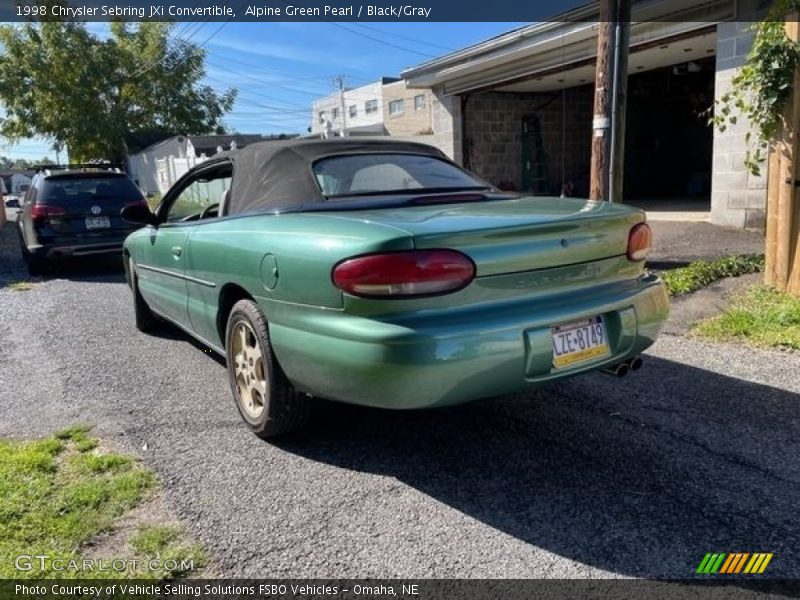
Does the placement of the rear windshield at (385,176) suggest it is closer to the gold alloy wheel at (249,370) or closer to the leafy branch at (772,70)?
the gold alloy wheel at (249,370)

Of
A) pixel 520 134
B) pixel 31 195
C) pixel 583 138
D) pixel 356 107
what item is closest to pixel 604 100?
pixel 31 195

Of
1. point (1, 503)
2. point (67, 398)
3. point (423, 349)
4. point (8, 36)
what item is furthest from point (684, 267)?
point (8, 36)

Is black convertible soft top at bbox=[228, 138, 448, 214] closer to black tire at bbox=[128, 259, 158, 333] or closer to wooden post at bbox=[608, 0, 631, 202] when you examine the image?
black tire at bbox=[128, 259, 158, 333]

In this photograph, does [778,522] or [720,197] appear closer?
[778,522]

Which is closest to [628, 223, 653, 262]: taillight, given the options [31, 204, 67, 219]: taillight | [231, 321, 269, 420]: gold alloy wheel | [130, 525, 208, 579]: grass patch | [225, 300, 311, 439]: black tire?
[225, 300, 311, 439]: black tire

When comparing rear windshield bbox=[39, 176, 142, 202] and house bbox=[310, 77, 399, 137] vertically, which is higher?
house bbox=[310, 77, 399, 137]

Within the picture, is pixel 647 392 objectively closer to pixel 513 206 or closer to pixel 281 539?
pixel 513 206

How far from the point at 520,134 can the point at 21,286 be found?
13.5 m

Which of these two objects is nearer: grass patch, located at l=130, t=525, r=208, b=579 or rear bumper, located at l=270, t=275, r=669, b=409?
grass patch, located at l=130, t=525, r=208, b=579

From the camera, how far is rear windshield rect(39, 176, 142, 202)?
30.3 ft

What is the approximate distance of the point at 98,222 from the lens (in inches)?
365

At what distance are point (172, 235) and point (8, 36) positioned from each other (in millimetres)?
37552

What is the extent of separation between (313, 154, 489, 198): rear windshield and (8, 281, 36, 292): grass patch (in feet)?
21.6

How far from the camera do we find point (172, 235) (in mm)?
4605
